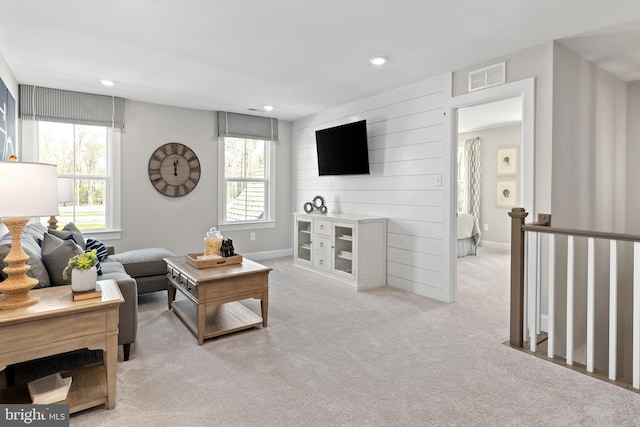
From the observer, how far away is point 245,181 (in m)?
6.05

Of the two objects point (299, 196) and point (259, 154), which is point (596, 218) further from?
point (259, 154)

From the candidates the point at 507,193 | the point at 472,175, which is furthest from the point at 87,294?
the point at 472,175

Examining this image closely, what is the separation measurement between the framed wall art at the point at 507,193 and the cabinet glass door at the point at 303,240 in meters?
4.20

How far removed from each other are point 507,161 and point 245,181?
4963mm

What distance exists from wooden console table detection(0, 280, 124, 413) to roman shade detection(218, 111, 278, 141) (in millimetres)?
3971

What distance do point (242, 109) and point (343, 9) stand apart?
3.33 m

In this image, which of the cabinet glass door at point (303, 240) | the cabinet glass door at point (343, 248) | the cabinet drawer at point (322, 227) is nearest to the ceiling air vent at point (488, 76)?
the cabinet glass door at point (343, 248)

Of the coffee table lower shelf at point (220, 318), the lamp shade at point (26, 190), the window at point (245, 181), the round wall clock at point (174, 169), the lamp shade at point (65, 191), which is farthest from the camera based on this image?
the window at point (245, 181)

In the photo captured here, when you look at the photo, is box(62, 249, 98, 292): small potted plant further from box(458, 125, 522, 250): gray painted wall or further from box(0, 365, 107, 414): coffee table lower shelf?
box(458, 125, 522, 250): gray painted wall

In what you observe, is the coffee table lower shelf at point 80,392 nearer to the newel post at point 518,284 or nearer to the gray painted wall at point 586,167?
the newel post at point 518,284

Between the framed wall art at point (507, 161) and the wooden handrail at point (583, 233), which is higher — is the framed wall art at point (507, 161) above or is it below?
above

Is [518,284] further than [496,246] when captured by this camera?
No

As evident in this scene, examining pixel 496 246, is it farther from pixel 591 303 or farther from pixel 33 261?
pixel 33 261

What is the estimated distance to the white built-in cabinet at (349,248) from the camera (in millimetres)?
4367
